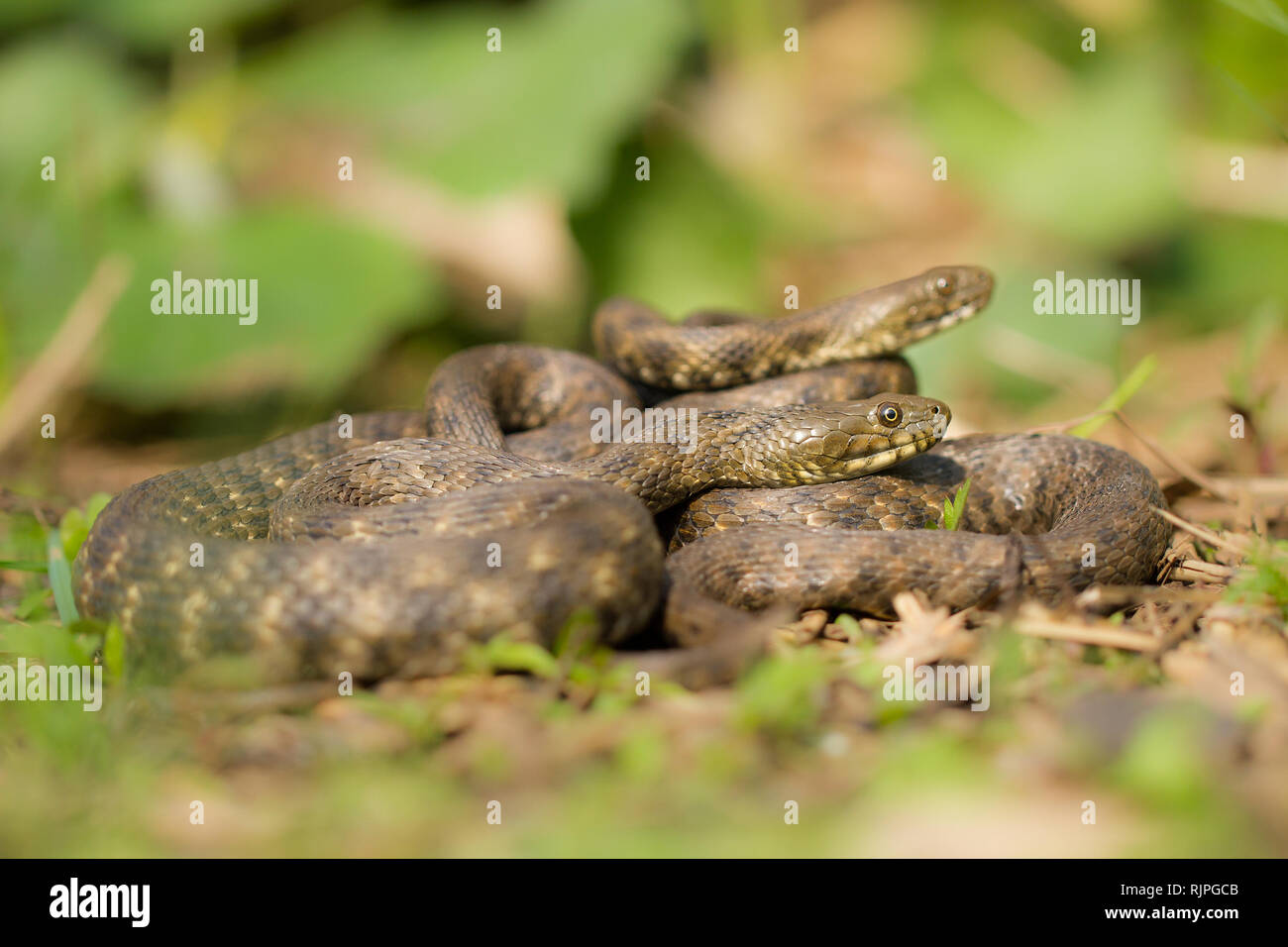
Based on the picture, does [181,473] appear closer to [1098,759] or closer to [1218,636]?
[1098,759]

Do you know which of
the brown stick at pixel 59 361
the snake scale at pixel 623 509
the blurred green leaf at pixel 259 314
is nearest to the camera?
the snake scale at pixel 623 509

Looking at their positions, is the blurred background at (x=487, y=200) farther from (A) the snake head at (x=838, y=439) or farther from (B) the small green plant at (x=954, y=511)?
(A) the snake head at (x=838, y=439)

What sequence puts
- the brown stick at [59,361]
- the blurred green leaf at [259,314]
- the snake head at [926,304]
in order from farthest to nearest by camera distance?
the blurred green leaf at [259,314], the brown stick at [59,361], the snake head at [926,304]

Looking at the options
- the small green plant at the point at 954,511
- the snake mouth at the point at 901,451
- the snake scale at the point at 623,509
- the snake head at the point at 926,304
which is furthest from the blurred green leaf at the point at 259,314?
the small green plant at the point at 954,511

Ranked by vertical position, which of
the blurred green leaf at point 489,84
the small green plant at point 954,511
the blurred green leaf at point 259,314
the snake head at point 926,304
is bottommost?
the small green plant at point 954,511

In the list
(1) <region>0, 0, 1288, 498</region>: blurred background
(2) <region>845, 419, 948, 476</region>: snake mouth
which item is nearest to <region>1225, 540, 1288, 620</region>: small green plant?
(2) <region>845, 419, 948, 476</region>: snake mouth

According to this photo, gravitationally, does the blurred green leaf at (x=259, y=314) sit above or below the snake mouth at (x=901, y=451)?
above
